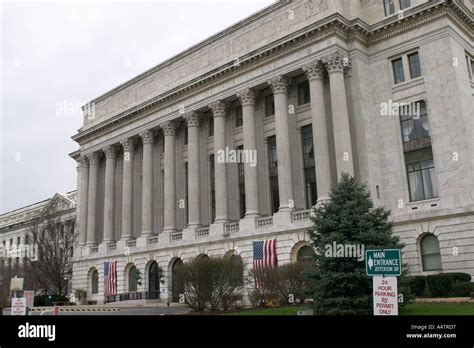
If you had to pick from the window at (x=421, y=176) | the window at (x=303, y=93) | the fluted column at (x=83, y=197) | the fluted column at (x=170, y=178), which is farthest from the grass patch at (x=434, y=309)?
the fluted column at (x=83, y=197)

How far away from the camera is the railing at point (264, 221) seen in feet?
132

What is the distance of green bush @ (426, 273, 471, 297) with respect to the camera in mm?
29578

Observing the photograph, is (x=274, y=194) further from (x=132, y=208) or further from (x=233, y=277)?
(x=132, y=208)

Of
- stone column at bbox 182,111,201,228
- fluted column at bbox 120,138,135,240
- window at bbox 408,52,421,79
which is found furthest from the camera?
fluted column at bbox 120,138,135,240

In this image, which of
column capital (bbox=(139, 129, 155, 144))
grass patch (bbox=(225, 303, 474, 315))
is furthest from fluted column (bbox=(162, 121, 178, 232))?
grass patch (bbox=(225, 303, 474, 315))

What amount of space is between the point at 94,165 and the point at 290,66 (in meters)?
30.1

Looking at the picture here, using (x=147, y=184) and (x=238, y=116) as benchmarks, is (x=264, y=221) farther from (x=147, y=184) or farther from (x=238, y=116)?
(x=147, y=184)

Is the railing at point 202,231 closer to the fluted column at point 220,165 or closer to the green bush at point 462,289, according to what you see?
the fluted column at point 220,165

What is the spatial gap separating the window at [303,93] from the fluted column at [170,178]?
14490 mm

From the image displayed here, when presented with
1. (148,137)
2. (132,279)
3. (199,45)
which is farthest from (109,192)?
(199,45)

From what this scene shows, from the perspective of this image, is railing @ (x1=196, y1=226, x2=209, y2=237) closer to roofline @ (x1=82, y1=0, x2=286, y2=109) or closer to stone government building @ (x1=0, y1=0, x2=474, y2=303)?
stone government building @ (x1=0, y1=0, x2=474, y2=303)

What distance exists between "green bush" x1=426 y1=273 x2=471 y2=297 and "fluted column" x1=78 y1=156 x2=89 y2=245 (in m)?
42.1

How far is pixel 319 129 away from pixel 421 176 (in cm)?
798

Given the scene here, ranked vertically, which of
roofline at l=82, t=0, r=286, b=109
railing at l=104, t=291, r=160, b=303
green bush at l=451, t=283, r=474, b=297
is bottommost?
green bush at l=451, t=283, r=474, b=297
